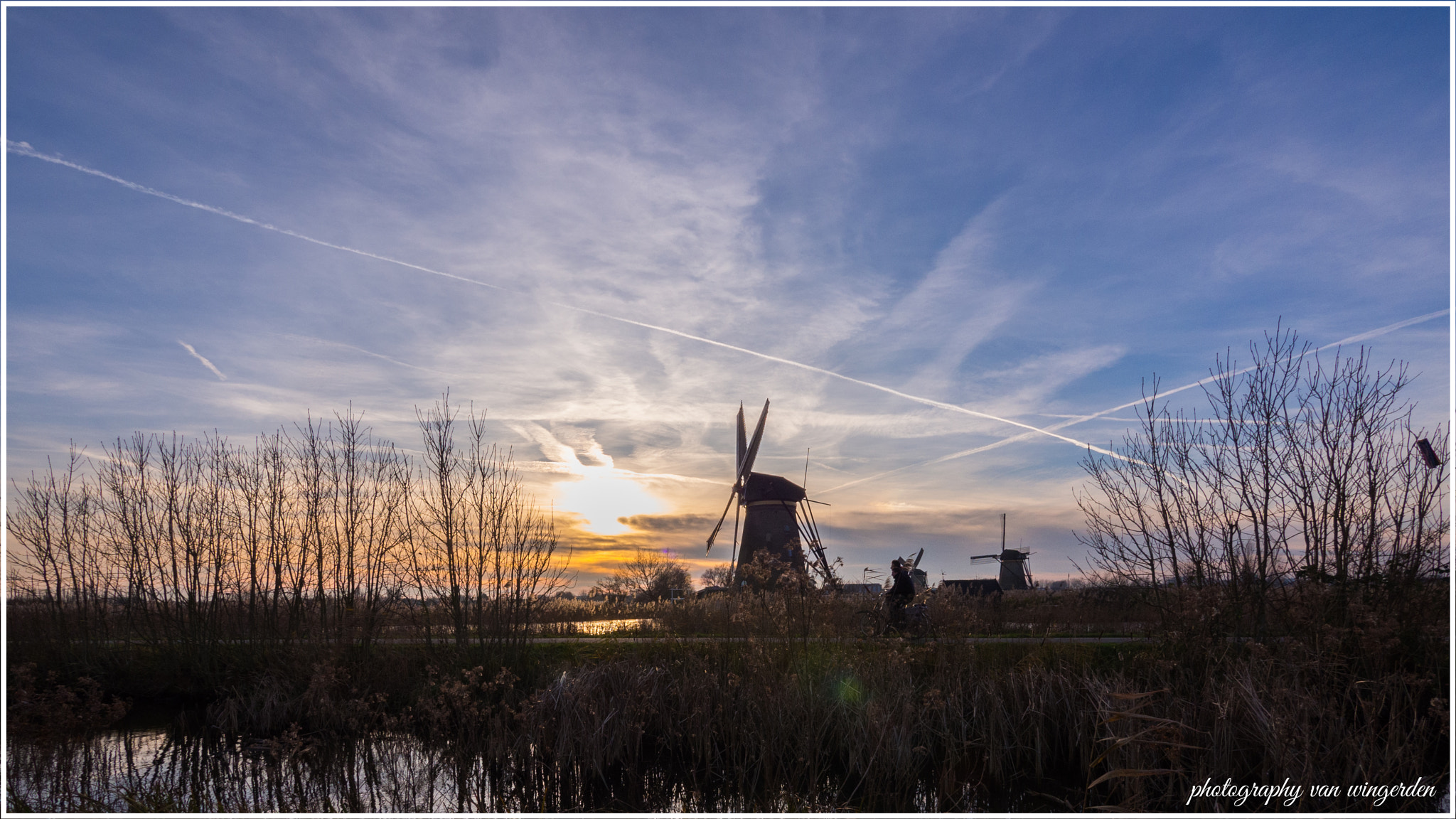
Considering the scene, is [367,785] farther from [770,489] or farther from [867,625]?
[770,489]

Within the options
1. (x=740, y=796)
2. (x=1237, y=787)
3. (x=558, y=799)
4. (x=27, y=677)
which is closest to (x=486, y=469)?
(x=558, y=799)

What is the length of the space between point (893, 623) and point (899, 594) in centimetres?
74

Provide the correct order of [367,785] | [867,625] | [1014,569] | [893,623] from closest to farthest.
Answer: [367,785] < [867,625] < [893,623] < [1014,569]

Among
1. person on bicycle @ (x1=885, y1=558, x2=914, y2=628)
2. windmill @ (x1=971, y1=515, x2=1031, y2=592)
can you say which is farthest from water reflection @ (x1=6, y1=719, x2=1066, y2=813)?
windmill @ (x1=971, y1=515, x2=1031, y2=592)

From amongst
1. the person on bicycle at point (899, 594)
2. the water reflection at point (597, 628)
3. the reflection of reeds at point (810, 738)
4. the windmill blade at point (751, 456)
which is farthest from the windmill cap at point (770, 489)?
the reflection of reeds at point (810, 738)

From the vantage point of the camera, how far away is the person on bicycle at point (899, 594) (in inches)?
595

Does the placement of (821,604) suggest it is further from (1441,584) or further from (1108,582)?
(1441,584)

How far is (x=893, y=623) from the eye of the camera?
15.2 m

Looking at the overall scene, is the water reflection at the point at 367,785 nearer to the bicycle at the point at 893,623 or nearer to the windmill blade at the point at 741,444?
the bicycle at the point at 893,623

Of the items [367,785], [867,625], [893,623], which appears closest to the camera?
[367,785]

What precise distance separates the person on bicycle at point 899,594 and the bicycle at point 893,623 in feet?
0.21

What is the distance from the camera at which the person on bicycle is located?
15117 millimetres

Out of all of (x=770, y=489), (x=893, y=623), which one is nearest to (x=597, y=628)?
(x=893, y=623)

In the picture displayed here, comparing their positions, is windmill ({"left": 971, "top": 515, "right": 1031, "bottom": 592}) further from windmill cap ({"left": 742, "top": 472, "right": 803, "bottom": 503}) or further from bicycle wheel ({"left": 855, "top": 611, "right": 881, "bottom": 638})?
bicycle wheel ({"left": 855, "top": 611, "right": 881, "bottom": 638})
